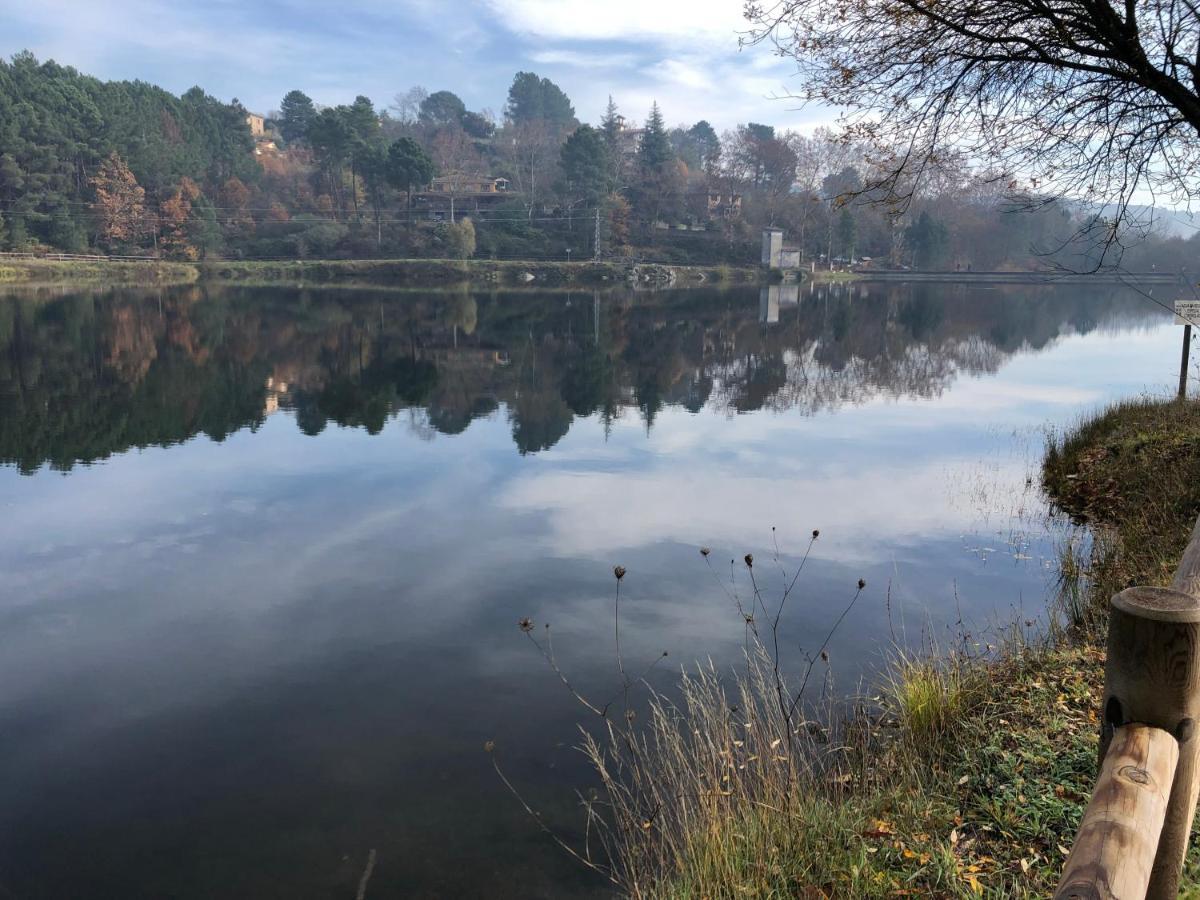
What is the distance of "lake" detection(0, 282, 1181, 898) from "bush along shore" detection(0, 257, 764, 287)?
→ 46547 mm

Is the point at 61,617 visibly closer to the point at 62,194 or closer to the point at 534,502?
the point at 534,502

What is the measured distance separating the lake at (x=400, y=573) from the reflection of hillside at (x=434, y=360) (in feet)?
0.82

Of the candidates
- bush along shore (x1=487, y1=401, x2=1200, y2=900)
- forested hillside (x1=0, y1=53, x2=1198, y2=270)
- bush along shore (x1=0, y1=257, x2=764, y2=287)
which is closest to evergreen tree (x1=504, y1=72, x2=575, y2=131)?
forested hillside (x1=0, y1=53, x2=1198, y2=270)

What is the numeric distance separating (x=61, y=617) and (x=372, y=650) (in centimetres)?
324

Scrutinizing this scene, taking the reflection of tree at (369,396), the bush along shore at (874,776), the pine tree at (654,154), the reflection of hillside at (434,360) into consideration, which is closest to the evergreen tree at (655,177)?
the pine tree at (654,154)

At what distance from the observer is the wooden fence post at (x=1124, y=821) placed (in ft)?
5.89

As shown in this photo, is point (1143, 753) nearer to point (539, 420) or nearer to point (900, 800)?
point (900, 800)

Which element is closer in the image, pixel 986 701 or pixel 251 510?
pixel 986 701

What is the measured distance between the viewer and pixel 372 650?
26.6 ft

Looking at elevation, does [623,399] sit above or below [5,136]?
below

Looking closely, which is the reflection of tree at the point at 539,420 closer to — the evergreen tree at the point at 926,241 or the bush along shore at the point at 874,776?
the bush along shore at the point at 874,776

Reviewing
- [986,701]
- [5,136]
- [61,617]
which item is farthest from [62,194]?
[986,701]

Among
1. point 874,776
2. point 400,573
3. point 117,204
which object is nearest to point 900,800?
point 874,776

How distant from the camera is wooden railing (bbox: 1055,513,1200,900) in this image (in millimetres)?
1841
